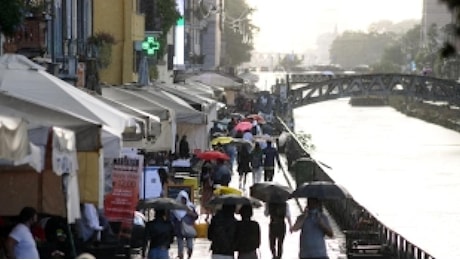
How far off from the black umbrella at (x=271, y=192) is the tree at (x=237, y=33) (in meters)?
117

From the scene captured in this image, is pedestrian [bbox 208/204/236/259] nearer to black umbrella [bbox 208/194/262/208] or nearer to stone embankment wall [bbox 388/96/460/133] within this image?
black umbrella [bbox 208/194/262/208]

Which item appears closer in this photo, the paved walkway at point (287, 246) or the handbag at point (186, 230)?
the handbag at point (186, 230)

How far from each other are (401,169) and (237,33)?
7622 centimetres

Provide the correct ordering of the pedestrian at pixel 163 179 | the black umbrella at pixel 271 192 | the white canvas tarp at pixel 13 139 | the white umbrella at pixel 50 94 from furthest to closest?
the pedestrian at pixel 163 179, the black umbrella at pixel 271 192, the white umbrella at pixel 50 94, the white canvas tarp at pixel 13 139

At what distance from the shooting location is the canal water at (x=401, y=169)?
45875 millimetres

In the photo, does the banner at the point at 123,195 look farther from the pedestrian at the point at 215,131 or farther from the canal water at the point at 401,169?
the pedestrian at the point at 215,131

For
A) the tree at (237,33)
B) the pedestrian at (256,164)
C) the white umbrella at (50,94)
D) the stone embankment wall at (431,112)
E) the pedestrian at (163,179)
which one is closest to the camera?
the white umbrella at (50,94)

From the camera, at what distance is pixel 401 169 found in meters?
79.0

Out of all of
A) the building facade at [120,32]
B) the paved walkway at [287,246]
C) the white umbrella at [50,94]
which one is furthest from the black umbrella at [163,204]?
the building facade at [120,32]

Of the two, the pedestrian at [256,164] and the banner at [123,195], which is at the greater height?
the banner at [123,195]

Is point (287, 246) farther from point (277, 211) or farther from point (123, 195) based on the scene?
point (123, 195)

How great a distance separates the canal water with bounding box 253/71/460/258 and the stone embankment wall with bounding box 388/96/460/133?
1.08 meters

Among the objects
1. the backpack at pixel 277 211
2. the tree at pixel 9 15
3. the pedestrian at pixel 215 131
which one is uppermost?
the tree at pixel 9 15

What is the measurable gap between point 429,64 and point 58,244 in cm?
17090
